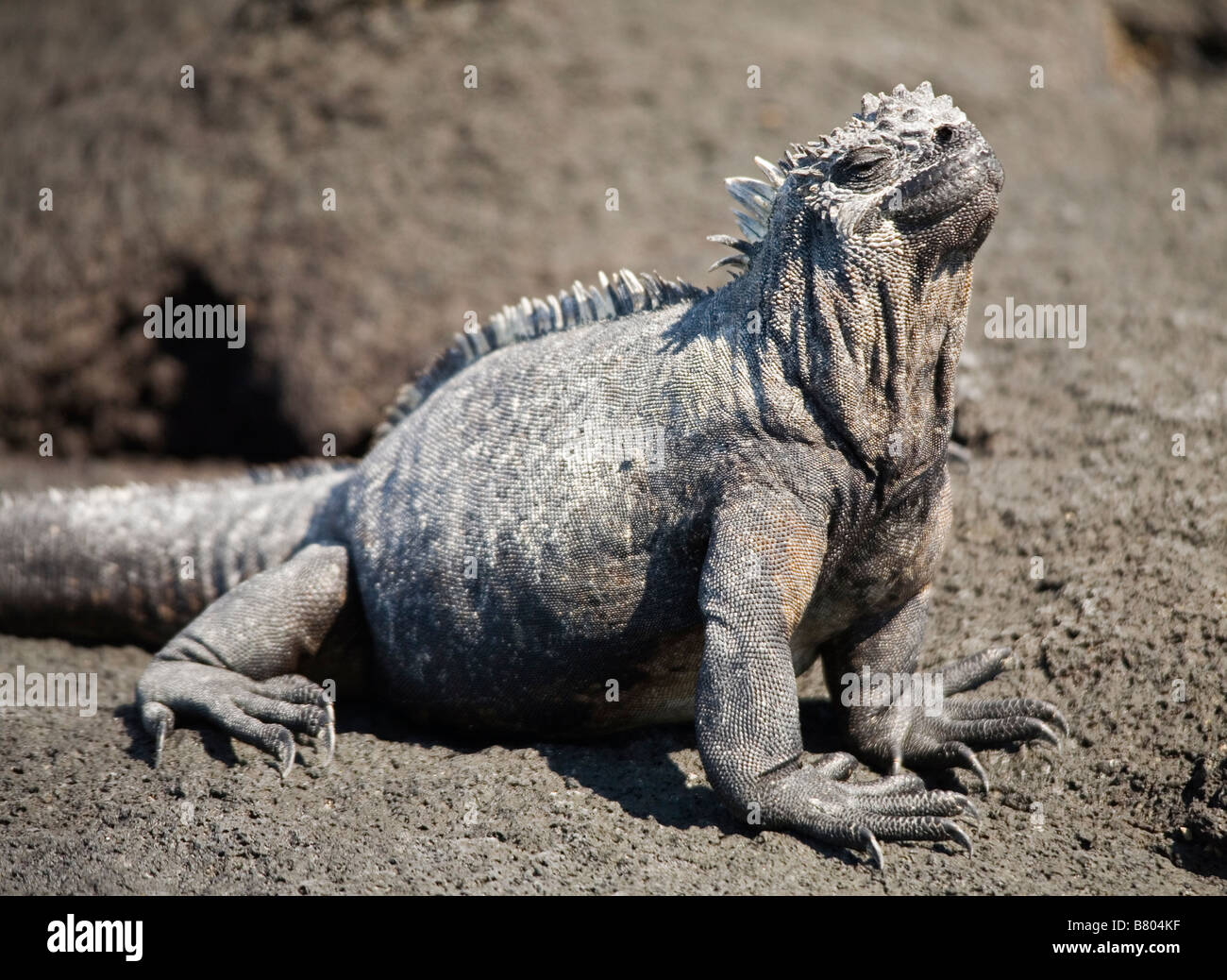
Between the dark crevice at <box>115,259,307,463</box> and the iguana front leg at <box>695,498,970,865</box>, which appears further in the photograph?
the dark crevice at <box>115,259,307,463</box>

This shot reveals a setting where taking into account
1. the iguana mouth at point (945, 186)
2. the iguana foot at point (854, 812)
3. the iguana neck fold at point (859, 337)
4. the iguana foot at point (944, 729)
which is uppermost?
the iguana mouth at point (945, 186)

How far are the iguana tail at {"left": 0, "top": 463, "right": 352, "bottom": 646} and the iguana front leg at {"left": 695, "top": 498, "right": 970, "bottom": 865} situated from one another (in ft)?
6.63

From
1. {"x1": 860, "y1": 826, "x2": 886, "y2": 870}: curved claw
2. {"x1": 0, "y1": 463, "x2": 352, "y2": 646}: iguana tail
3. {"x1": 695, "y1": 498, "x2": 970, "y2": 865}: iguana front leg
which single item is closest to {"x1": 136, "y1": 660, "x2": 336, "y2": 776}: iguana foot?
{"x1": 0, "y1": 463, "x2": 352, "y2": 646}: iguana tail

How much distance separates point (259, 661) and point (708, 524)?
5.71 ft

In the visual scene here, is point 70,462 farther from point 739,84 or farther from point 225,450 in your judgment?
point 739,84

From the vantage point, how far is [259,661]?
167 inches

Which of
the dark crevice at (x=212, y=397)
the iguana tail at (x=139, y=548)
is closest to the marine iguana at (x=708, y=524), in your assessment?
the iguana tail at (x=139, y=548)

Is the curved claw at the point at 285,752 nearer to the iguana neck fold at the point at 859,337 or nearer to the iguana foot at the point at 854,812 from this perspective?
the iguana foot at the point at 854,812

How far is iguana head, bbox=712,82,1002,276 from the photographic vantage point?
329 centimetres

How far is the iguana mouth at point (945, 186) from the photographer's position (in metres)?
3.28

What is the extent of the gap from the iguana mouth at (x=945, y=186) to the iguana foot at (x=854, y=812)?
1.60 meters

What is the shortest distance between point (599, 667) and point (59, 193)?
6.50m

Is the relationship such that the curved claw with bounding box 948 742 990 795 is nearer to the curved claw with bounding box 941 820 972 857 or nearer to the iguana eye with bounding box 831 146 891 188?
the curved claw with bounding box 941 820 972 857

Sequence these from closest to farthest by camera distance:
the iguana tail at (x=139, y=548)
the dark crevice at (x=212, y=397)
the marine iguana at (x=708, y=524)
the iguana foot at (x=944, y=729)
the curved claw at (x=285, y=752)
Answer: the marine iguana at (x=708, y=524), the curved claw at (x=285, y=752), the iguana foot at (x=944, y=729), the iguana tail at (x=139, y=548), the dark crevice at (x=212, y=397)
